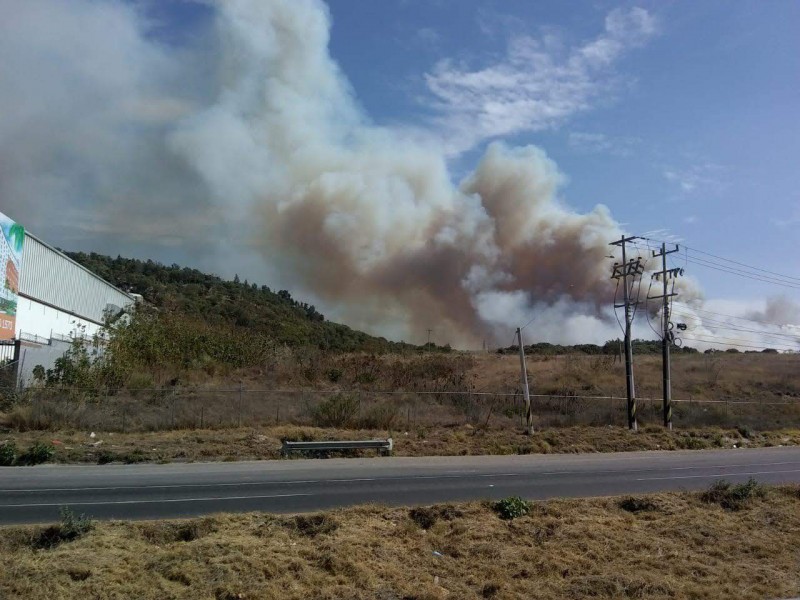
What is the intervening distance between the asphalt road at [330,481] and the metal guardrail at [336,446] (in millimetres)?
985

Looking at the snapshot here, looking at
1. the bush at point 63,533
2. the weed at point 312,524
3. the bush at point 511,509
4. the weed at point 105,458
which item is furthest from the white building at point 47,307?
the bush at point 511,509

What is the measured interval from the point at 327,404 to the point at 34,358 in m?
14.0

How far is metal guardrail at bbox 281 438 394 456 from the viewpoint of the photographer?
20.6 metres

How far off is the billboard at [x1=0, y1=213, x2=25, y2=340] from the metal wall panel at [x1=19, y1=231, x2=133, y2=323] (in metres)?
2.49

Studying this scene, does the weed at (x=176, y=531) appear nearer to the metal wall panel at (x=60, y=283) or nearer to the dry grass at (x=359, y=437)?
the dry grass at (x=359, y=437)

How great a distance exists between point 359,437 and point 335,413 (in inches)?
106

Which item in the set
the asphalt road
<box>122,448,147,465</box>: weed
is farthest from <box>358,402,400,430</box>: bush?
<box>122,448,147,465</box>: weed

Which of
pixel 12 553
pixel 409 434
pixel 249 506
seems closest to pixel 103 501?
pixel 249 506

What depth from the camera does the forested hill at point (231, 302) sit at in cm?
6750

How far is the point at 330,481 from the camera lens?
1501cm

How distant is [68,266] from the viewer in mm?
45844

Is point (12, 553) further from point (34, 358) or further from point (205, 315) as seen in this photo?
point (205, 315)

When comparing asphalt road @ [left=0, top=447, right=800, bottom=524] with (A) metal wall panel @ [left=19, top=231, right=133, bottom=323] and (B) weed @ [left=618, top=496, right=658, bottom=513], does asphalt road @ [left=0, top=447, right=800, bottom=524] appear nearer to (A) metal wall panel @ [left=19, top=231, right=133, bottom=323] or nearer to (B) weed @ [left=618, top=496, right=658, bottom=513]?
(B) weed @ [left=618, top=496, right=658, bottom=513]

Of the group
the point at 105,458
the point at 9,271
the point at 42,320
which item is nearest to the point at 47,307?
the point at 42,320
